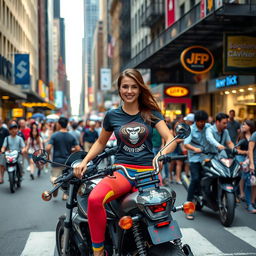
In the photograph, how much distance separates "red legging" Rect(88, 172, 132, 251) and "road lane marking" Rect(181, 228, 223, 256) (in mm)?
2402

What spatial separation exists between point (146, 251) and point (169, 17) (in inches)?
1166

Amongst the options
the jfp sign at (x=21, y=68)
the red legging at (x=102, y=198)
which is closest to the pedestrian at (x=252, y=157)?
the red legging at (x=102, y=198)

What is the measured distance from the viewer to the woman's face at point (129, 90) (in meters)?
3.99

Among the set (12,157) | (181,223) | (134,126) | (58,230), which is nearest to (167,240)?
(134,126)

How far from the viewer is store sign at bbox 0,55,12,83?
34.9 metres

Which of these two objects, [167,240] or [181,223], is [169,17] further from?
[167,240]

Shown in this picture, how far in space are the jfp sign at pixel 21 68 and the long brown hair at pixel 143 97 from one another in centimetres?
3419

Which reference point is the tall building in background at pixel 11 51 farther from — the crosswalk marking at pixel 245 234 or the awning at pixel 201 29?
the crosswalk marking at pixel 245 234

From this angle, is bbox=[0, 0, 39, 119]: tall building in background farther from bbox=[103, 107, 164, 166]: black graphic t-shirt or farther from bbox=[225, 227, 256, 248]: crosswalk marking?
bbox=[103, 107, 164, 166]: black graphic t-shirt

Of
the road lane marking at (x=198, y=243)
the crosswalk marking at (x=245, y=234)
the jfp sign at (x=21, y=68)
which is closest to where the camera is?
the road lane marking at (x=198, y=243)

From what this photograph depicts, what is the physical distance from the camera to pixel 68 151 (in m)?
10.1

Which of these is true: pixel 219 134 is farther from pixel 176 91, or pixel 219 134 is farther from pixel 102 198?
pixel 176 91

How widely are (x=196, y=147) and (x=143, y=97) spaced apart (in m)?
4.37

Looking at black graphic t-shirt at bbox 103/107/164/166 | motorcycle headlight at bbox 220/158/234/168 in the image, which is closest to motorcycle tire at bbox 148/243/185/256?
black graphic t-shirt at bbox 103/107/164/166
